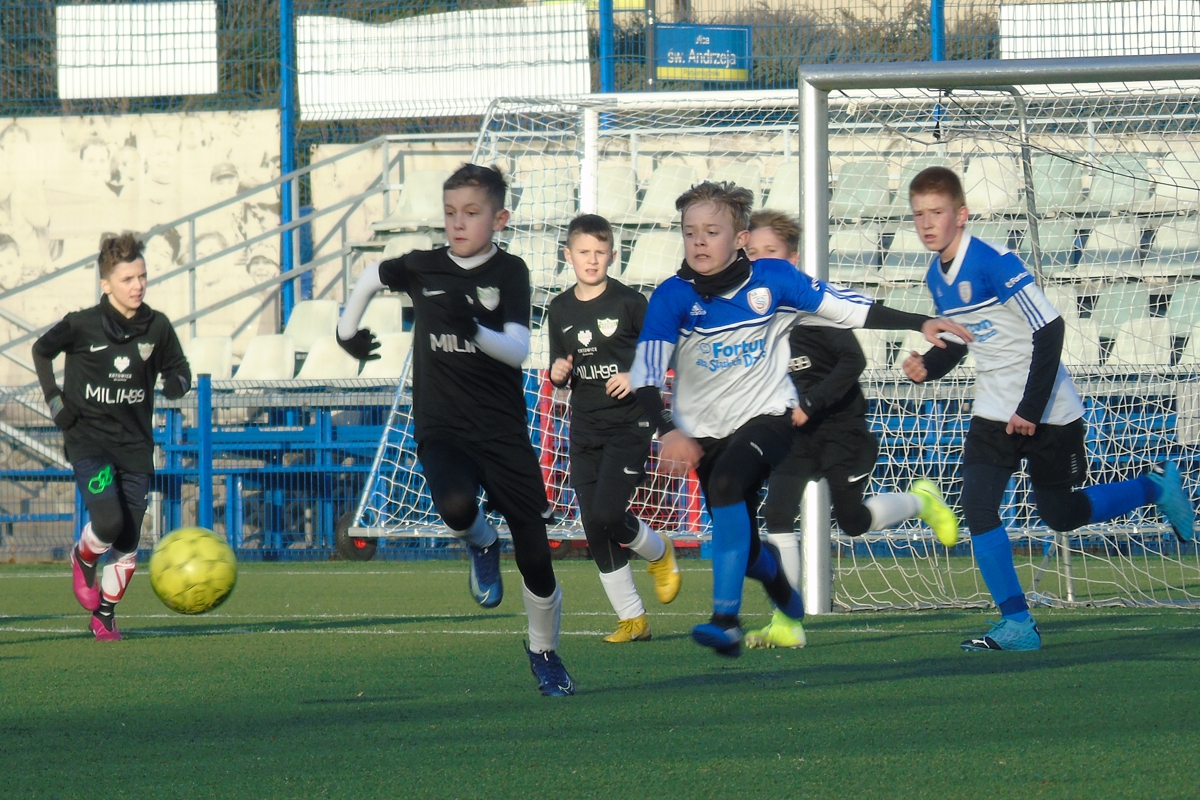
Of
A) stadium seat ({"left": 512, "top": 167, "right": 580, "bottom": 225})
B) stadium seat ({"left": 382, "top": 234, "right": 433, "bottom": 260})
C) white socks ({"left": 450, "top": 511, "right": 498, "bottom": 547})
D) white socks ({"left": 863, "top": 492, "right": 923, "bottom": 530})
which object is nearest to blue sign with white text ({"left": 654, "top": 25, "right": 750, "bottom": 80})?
stadium seat ({"left": 512, "top": 167, "right": 580, "bottom": 225})

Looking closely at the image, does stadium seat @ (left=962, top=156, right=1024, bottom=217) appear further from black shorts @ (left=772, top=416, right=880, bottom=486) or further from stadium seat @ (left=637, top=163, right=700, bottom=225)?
black shorts @ (left=772, top=416, right=880, bottom=486)

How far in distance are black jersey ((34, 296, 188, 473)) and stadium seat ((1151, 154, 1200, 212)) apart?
6.49 m

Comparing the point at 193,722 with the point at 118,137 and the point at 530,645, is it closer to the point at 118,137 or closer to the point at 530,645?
the point at 530,645

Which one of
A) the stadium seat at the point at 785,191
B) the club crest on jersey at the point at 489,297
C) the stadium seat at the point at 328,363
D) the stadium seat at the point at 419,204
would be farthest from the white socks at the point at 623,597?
the stadium seat at the point at 419,204

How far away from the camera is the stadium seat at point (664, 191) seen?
41.4ft

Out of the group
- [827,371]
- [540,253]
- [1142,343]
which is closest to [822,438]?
[827,371]

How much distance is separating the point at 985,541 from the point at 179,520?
337 inches

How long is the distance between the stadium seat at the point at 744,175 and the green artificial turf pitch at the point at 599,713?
6069 mm

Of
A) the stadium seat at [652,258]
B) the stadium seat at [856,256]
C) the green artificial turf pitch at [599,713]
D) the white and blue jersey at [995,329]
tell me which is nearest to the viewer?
the green artificial turf pitch at [599,713]

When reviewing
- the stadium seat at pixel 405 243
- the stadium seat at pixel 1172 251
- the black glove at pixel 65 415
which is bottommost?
the black glove at pixel 65 415

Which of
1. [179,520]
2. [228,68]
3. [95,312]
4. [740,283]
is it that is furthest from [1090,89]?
[228,68]

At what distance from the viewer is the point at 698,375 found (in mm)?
5273

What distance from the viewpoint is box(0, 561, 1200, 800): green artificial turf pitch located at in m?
3.38

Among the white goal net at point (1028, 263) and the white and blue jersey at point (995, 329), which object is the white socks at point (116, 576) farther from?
the white and blue jersey at point (995, 329)
